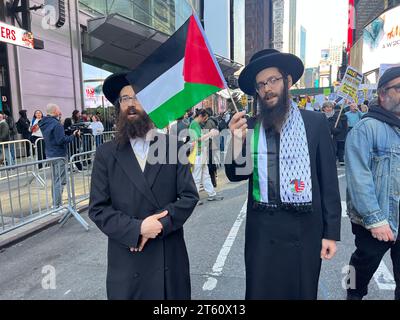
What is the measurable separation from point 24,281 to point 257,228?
9.65 feet

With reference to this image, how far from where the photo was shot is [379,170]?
266 cm

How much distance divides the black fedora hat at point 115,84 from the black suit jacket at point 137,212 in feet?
1.40

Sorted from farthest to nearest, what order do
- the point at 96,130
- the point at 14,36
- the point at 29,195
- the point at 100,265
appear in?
1. the point at 96,130
2. the point at 14,36
3. the point at 29,195
4. the point at 100,265

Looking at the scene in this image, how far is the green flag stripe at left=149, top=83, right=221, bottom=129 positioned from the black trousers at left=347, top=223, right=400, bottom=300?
1.64 metres

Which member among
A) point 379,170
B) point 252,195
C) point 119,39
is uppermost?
point 119,39

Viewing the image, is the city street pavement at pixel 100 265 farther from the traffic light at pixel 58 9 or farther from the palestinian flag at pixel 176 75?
the traffic light at pixel 58 9

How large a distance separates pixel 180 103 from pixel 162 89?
18 cm

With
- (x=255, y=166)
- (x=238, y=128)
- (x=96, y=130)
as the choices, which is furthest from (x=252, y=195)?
(x=96, y=130)

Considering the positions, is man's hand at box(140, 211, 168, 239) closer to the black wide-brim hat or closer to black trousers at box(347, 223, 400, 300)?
the black wide-brim hat

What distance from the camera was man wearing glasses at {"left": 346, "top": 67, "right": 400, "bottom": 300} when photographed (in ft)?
8.53

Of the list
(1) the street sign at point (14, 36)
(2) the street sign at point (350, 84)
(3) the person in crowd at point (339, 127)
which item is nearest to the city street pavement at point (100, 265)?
(2) the street sign at point (350, 84)

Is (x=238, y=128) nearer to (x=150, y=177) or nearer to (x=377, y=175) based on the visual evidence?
(x=150, y=177)

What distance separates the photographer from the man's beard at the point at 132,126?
237cm
